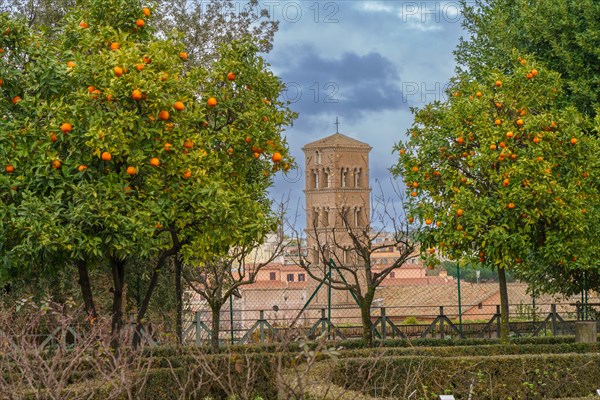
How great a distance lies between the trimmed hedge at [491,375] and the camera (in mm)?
13430

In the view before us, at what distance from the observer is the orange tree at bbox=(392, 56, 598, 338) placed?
16.7m

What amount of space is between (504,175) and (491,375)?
4.32 metres

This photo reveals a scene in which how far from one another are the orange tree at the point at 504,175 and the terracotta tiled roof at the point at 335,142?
62.6 m

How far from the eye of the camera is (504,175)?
1670 centimetres

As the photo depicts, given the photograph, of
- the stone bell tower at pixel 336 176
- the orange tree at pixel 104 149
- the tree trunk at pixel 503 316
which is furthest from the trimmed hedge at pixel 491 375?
the stone bell tower at pixel 336 176

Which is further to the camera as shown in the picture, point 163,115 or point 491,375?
point 491,375

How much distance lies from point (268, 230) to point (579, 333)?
768 centimetres

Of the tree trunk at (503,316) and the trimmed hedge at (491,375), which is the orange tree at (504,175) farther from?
the trimmed hedge at (491,375)

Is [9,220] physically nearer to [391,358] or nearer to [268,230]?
[268,230]

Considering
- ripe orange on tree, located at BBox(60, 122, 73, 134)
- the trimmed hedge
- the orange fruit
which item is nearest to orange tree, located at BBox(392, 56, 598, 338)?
the trimmed hedge

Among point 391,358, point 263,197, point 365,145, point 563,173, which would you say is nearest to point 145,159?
point 263,197

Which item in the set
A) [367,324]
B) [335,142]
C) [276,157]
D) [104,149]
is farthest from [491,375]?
[335,142]

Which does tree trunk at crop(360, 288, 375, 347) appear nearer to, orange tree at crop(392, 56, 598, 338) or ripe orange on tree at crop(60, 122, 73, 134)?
orange tree at crop(392, 56, 598, 338)

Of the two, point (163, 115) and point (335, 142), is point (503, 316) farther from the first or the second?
point (335, 142)
